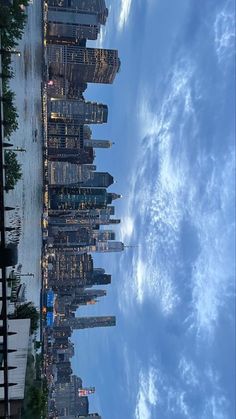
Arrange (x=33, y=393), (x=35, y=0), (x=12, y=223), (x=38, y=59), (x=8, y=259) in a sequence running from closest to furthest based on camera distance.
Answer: (x=8, y=259), (x=33, y=393), (x=12, y=223), (x=38, y=59), (x=35, y=0)

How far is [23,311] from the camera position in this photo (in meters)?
49.3

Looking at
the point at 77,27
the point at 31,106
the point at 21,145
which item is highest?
the point at 77,27

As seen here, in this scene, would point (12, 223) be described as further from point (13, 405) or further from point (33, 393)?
point (13, 405)

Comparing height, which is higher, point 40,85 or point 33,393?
point 40,85

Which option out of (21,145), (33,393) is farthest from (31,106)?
(33,393)

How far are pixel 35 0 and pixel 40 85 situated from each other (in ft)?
72.2

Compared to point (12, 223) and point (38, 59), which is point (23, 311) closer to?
point (12, 223)

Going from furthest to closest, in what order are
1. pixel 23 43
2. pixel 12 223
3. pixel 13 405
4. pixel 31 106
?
pixel 31 106 < pixel 23 43 < pixel 12 223 < pixel 13 405

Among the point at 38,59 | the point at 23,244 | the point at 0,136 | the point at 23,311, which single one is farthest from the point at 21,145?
the point at 0,136

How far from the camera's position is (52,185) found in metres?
190

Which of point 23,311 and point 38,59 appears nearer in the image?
point 23,311

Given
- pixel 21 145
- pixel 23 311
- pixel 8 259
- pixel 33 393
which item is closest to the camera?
pixel 8 259

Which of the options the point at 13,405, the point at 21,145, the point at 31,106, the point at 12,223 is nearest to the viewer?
the point at 13,405

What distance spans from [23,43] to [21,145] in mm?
22833
